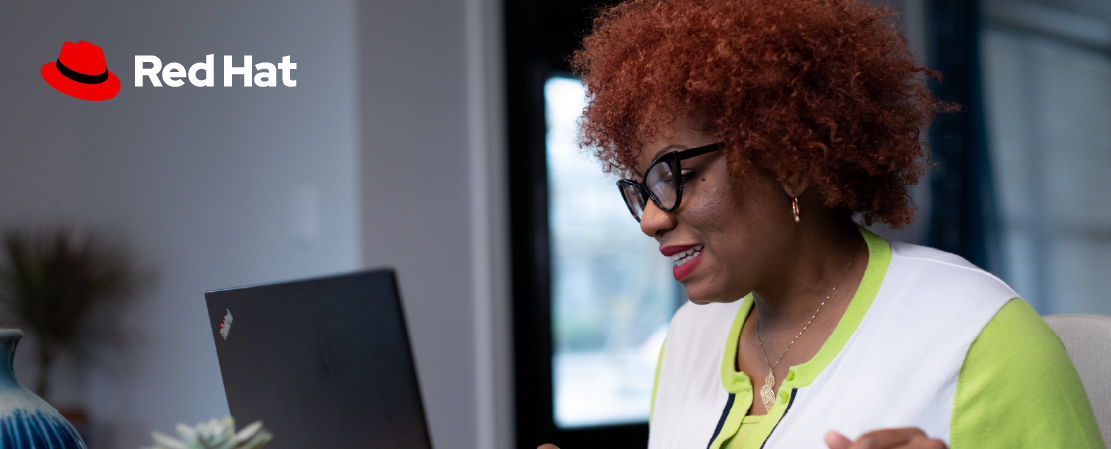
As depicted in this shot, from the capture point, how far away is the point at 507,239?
2.77 m

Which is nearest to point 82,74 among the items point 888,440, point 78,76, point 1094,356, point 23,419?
point 78,76

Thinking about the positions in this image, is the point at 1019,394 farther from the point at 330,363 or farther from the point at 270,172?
the point at 270,172

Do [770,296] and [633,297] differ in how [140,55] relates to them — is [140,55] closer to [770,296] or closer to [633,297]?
[633,297]

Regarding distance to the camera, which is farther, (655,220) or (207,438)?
(655,220)

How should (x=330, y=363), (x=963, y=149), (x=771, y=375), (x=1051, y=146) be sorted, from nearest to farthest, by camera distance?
(x=330, y=363) → (x=771, y=375) → (x=1051, y=146) → (x=963, y=149)

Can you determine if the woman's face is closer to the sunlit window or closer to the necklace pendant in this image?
the necklace pendant

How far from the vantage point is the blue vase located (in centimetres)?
80

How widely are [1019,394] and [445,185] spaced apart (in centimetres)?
207

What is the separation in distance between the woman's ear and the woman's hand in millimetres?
364

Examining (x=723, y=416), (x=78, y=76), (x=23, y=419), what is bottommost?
(x=723, y=416)

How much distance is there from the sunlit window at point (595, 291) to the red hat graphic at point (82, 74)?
198cm

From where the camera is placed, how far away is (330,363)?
746mm

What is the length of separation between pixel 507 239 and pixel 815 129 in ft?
6.00

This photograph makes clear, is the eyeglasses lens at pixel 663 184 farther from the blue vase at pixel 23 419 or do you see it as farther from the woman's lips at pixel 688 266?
the blue vase at pixel 23 419
